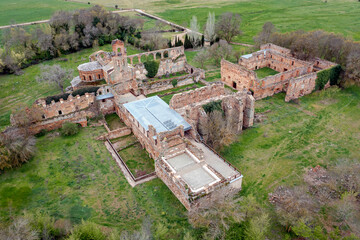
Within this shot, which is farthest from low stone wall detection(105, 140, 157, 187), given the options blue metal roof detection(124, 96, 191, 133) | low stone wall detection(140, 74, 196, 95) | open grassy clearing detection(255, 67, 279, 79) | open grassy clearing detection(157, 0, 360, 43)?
open grassy clearing detection(157, 0, 360, 43)

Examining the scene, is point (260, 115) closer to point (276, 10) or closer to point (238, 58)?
point (238, 58)

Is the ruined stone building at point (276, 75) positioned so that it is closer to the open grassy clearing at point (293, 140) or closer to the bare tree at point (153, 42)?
the open grassy clearing at point (293, 140)

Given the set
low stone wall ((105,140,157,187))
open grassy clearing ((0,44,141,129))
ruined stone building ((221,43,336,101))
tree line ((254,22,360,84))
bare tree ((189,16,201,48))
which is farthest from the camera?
bare tree ((189,16,201,48))

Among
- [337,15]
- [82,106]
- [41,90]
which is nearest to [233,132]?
[82,106]

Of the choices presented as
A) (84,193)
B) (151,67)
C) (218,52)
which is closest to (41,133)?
(84,193)

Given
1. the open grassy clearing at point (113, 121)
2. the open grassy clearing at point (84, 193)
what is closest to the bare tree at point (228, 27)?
the open grassy clearing at point (113, 121)

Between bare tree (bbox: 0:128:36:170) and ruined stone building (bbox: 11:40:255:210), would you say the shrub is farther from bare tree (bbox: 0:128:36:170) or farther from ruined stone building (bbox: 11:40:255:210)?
bare tree (bbox: 0:128:36:170)

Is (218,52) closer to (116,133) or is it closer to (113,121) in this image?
(113,121)
